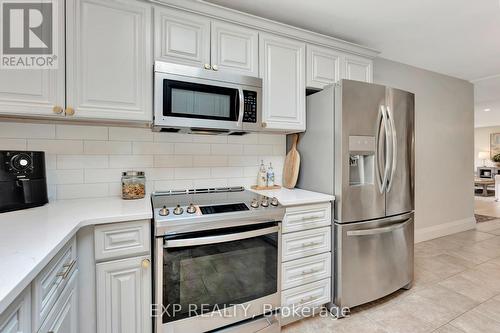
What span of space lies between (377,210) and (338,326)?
900mm

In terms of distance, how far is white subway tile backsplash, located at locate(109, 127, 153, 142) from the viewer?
1783mm

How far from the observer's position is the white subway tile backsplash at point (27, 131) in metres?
1.51

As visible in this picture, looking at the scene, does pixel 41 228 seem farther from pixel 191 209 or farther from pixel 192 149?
pixel 192 149

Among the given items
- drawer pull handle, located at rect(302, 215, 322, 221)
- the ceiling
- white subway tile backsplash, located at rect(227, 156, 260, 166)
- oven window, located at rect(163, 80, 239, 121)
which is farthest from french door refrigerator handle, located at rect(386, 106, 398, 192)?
Answer: oven window, located at rect(163, 80, 239, 121)

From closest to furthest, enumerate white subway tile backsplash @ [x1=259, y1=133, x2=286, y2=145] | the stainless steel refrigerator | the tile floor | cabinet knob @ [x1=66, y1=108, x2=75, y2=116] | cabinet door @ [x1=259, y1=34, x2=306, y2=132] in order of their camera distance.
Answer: cabinet knob @ [x1=66, y1=108, x2=75, y2=116] → the tile floor → the stainless steel refrigerator → cabinet door @ [x1=259, y1=34, x2=306, y2=132] → white subway tile backsplash @ [x1=259, y1=133, x2=286, y2=145]

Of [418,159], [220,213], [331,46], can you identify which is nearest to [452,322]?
[220,213]

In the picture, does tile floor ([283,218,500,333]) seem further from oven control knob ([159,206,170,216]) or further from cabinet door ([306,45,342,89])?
cabinet door ([306,45,342,89])

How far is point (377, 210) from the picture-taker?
1930 millimetres

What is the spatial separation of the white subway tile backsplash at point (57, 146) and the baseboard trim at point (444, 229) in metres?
3.94

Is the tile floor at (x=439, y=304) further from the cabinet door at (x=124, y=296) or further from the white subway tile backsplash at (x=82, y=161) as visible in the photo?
the white subway tile backsplash at (x=82, y=161)

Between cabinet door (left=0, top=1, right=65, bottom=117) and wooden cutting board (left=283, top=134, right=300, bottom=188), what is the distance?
1725 mm

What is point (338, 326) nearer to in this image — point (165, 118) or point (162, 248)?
point (162, 248)

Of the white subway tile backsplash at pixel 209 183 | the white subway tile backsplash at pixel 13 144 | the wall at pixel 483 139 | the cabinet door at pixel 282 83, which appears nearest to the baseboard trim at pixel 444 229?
the cabinet door at pixel 282 83

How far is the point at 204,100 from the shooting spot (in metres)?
1.69
